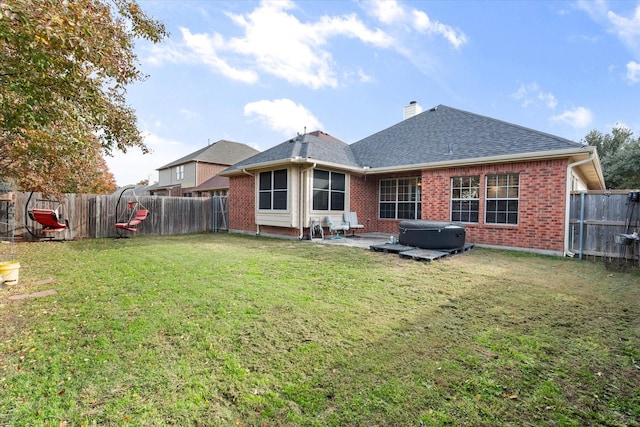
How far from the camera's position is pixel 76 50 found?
312cm

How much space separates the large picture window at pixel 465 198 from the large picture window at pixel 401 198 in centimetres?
171

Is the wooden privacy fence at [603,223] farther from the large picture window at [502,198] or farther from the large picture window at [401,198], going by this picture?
the large picture window at [401,198]

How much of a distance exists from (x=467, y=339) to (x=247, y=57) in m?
12.2

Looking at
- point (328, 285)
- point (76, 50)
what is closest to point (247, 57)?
point (76, 50)

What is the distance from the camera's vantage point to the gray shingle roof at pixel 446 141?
8.74 metres

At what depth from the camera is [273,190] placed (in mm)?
11555

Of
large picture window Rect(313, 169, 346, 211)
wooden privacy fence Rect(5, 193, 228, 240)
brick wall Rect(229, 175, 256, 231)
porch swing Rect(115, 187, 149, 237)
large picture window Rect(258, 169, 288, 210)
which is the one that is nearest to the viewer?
wooden privacy fence Rect(5, 193, 228, 240)

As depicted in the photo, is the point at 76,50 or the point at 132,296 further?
the point at 132,296

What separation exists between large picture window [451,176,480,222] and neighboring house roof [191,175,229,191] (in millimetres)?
16722

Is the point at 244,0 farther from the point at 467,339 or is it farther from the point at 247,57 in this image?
the point at 467,339

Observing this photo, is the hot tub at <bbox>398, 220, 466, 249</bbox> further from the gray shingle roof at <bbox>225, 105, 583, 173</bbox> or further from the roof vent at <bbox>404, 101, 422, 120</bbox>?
the roof vent at <bbox>404, 101, 422, 120</bbox>

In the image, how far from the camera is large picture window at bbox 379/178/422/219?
38.6 ft

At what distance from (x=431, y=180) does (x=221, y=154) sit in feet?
74.5

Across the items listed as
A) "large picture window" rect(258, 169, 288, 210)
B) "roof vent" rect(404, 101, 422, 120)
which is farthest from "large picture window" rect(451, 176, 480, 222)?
"roof vent" rect(404, 101, 422, 120)
